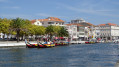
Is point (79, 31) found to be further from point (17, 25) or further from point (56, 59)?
point (56, 59)

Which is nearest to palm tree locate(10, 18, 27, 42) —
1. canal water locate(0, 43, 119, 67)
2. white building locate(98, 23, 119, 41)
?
canal water locate(0, 43, 119, 67)

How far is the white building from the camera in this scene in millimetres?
178250

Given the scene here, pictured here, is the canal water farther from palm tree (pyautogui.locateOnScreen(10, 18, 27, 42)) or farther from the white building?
the white building

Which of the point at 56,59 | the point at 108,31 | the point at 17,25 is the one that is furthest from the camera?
the point at 108,31

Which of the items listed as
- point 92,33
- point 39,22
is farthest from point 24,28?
point 92,33

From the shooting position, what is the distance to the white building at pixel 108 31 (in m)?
178

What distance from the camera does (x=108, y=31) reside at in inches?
7067

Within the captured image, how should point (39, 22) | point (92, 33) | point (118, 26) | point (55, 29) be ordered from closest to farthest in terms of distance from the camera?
point (55, 29) < point (39, 22) < point (92, 33) < point (118, 26)

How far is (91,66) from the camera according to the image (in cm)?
2936

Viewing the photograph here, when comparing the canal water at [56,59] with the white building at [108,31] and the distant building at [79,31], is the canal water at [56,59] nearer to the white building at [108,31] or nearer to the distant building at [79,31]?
the distant building at [79,31]

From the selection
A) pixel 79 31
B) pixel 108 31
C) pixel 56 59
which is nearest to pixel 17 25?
pixel 56 59

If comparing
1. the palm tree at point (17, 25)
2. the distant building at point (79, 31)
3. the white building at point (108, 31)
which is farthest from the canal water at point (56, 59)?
the white building at point (108, 31)

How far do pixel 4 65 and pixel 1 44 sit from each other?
127 ft

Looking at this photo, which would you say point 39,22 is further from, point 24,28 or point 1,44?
point 1,44
